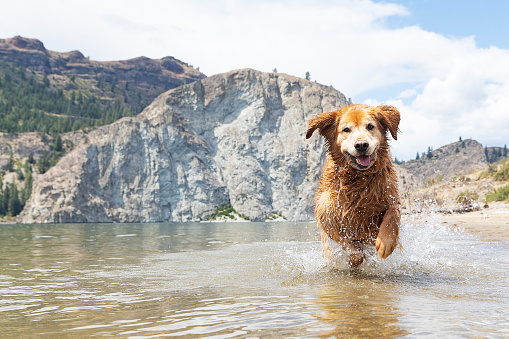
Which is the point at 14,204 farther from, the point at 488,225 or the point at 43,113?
the point at 488,225

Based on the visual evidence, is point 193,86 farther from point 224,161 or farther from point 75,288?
point 75,288

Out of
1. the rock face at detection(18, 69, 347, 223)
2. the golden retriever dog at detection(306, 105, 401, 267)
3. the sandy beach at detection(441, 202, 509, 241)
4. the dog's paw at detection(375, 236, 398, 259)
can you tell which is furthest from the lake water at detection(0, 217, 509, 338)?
the rock face at detection(18, 69, 347, 223)

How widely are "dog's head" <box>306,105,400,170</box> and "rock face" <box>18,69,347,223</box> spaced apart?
9562cm

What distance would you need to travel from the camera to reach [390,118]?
22.6 ft

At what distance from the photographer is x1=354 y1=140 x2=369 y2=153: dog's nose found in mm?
5925

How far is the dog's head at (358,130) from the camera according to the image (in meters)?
6.07

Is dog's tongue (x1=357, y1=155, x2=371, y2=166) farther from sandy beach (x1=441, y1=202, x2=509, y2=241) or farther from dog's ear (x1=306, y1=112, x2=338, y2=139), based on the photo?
sandy beach (x1=441, y1=202, x2=509, y2=241)

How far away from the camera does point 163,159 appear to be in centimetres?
10944

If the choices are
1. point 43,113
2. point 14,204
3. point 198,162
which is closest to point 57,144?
point 14,204

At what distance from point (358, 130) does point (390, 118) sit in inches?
35.3

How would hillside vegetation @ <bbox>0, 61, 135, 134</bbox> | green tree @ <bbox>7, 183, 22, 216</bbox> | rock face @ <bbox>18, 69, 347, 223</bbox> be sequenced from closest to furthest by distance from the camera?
rock face @ <bbox>18, 69, 347, 223</bbox> < green tree @ <bbox>7, 183, 22, 216</bbox> < hillside vegetation @ <bbox>0, 61, 135, 134</bbox>

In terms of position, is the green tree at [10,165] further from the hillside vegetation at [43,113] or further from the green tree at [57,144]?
the hillside vegetation at [43,113]

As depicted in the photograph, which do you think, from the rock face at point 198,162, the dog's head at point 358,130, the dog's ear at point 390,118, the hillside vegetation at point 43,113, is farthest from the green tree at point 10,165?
the dog's ear at point 390,118

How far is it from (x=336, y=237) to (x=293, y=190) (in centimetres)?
10734
